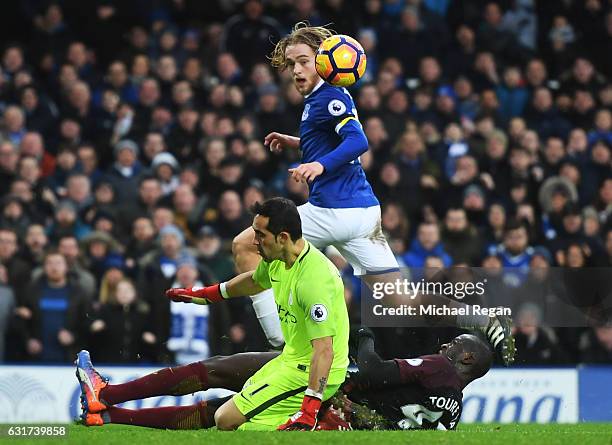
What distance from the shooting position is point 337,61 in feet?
27.6

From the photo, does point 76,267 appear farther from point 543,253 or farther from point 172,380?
point 543,253

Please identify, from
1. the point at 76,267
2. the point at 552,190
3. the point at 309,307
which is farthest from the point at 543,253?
the point at 309,307

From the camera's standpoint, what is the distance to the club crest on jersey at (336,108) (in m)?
8.43

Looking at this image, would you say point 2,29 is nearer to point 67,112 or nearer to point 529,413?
point 67,112

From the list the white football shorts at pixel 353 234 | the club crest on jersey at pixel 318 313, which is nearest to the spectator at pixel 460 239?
the white football shorts at pixel 353 234

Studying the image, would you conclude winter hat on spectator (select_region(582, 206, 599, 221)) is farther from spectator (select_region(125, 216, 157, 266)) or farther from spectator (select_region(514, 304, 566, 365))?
spectator (select_region(125, 216, 157, 266))

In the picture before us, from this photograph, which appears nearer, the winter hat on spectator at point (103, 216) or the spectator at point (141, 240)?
the spectator at point (141, 240)

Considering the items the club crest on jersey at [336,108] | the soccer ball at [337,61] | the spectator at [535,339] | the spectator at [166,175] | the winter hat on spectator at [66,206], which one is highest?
the soccer ball at [337,61]

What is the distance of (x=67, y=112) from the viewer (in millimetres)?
14453

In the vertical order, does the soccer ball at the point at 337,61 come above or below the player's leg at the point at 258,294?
above

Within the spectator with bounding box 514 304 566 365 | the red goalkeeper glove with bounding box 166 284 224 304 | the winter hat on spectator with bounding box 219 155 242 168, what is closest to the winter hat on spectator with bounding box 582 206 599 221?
the spectator with bounding box 514 304 566 365

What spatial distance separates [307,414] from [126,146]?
690cm

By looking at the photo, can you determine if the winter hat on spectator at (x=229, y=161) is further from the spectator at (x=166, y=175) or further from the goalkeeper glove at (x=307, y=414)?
the goalkeeper glove at (x=307, y=414)

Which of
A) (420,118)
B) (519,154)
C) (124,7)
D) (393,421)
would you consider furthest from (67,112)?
(393,421)
